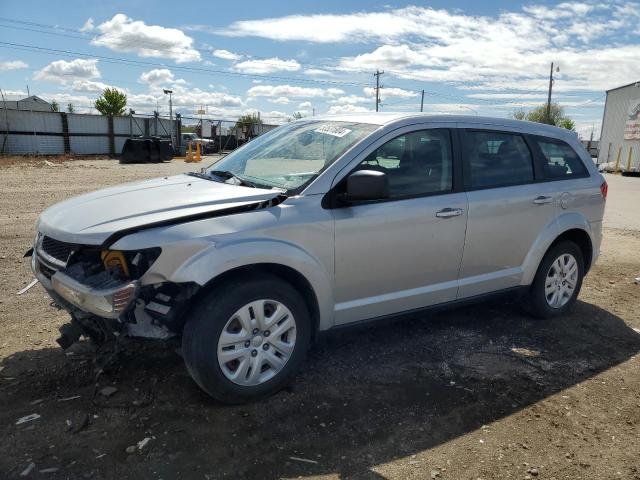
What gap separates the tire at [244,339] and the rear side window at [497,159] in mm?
1856

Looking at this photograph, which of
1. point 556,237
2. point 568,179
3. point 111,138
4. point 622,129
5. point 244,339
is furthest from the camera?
point 622,129

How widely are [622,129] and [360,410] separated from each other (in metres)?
39.7

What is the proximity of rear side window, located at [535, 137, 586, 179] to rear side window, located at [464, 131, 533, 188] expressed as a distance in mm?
204

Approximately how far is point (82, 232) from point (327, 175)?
5.03ft

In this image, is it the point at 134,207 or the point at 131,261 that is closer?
the point at 131,261

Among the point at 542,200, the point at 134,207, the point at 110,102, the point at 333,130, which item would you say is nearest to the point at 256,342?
the point at 134,207

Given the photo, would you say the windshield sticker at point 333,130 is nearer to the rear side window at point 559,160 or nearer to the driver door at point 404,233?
the driver door at point 404,233

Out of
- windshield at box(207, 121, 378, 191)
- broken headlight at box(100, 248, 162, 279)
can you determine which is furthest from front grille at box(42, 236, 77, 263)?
windshield at box(207, 121, 378, 191)

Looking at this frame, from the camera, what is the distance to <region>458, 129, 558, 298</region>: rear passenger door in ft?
13.7

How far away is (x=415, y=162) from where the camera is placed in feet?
12.9

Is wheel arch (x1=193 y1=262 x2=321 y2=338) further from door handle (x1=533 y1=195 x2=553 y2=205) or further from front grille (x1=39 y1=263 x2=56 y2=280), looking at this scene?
door handle (x1=533 y1=195 x2=553 y2=205)

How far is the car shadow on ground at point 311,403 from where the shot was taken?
9.11ft

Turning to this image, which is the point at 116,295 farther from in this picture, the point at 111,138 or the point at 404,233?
the point at 111,138

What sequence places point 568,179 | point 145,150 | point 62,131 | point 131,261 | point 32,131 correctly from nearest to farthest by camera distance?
1. point 131,261
2. point 568,179
3. point 145,150
4. point 32,131
5. point 62,131
